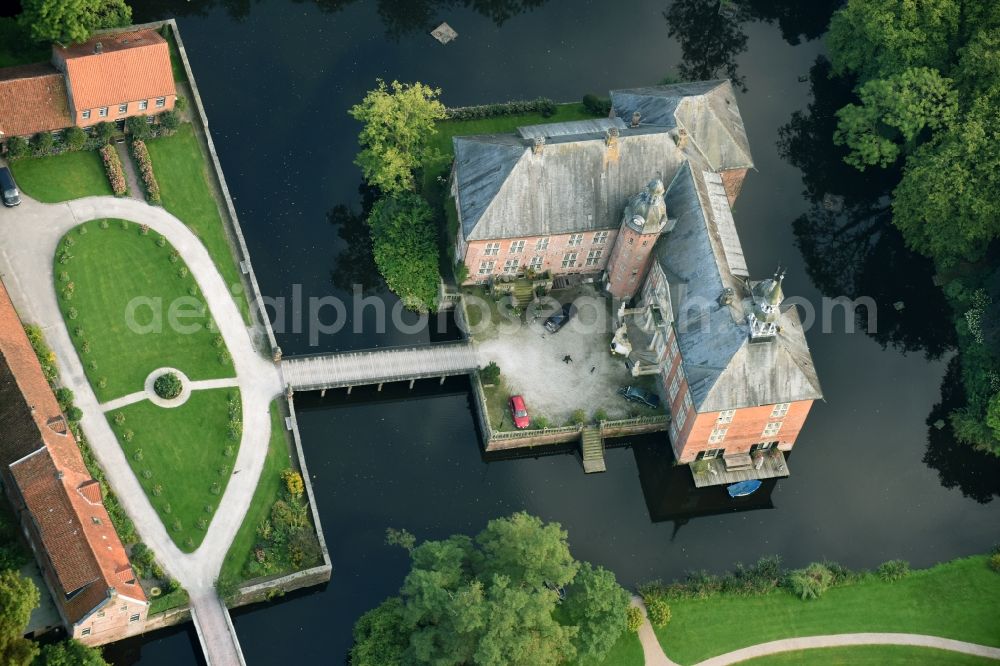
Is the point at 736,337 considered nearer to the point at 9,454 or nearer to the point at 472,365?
the point at 472,365

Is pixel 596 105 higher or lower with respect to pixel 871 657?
higher

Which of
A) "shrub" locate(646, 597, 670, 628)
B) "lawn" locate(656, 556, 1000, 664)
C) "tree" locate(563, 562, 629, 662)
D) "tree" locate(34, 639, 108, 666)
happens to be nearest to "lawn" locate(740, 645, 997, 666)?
"lawn" locate(656, 556, 1000, 664)

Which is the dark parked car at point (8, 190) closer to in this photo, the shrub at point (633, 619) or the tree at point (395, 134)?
the tree at point (395, 134)

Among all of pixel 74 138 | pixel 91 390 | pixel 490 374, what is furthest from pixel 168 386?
pixel 490 374

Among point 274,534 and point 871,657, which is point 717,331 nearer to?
point 871,657

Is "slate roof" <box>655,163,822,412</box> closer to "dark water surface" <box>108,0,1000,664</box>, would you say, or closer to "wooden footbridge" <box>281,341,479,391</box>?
"dark water surface" <box>108,0,1000,664</box>

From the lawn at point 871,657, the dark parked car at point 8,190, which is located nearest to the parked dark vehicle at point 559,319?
the lawn at point 871,657
